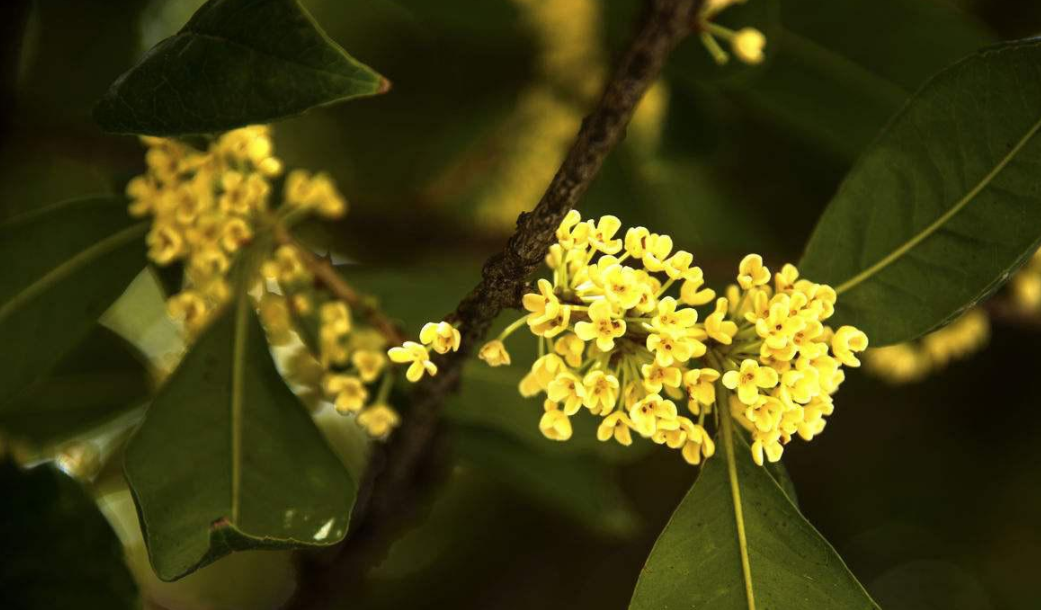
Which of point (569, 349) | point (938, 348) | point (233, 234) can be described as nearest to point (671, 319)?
point (569, 349)

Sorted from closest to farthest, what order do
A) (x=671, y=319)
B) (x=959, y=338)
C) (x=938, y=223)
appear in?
(x=671, y=319)
(x=938, y=223)
(x=959, y=338)

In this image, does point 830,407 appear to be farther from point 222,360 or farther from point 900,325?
point 222,360

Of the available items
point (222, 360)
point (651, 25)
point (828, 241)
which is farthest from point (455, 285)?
point (651, 25)

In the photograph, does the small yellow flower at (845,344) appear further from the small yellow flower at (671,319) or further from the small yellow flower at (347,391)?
the small yellow flower at (347,391)

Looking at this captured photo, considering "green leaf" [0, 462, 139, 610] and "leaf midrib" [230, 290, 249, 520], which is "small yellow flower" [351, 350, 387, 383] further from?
"green leaf" [0, 462, 139, 610]

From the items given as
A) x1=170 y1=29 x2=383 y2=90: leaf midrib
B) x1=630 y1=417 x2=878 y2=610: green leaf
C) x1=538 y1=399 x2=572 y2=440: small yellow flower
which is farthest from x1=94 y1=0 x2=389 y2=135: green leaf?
x1=630 y1=417 x2=878 y2=610: green leaf

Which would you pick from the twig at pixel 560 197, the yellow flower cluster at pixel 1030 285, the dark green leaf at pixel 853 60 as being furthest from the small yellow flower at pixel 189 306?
the yellow flower cluster at pixel 1030 285

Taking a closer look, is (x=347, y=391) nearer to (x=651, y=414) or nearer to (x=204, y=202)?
(x=204, y=202)
